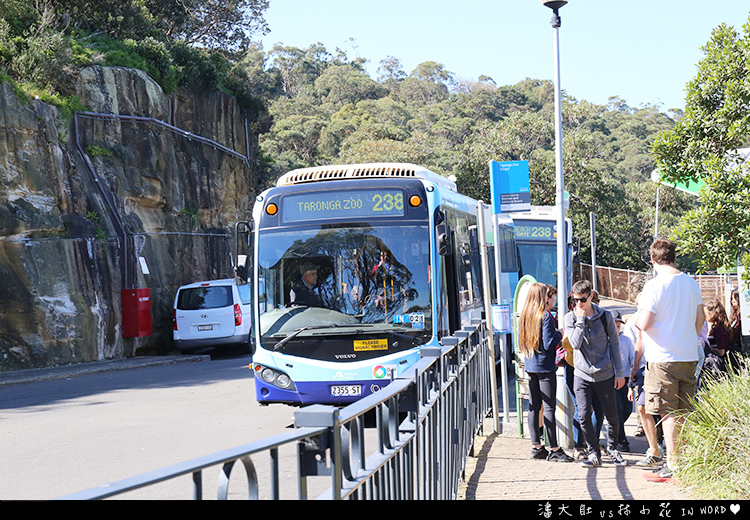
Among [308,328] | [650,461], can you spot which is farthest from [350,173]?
[650,461]

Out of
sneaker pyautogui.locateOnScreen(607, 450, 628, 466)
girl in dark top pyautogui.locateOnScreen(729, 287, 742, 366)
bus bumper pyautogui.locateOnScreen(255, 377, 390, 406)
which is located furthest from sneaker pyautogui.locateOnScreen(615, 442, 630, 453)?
bus bumper pyautogui.locateOnScreen(255, 377, 390, 406)

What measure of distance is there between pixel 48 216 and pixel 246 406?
1099 centimetres

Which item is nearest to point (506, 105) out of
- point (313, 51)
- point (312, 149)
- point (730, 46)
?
point (313, 51)

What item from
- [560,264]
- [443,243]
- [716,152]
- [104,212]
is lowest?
[560,264]

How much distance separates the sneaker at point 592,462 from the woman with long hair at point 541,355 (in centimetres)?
26

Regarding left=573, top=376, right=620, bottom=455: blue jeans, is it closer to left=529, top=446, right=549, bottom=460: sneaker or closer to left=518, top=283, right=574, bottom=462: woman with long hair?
left=518, top=283, right=574, bottom=462: woman with long hair

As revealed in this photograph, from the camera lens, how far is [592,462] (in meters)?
7.58

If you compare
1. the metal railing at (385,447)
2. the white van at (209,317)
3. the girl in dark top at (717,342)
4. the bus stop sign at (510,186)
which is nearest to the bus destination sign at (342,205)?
the bus stop sign at (510,186)

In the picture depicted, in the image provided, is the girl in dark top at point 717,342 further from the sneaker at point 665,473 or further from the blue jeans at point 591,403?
the sneaker at point 665,473

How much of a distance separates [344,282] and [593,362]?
3363 millimetres

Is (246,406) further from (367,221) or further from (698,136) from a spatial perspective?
(698,136)

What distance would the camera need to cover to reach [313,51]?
12238 centimetres

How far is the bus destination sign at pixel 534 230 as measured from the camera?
70.4 feet

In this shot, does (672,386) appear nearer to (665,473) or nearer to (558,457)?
(665,473)
